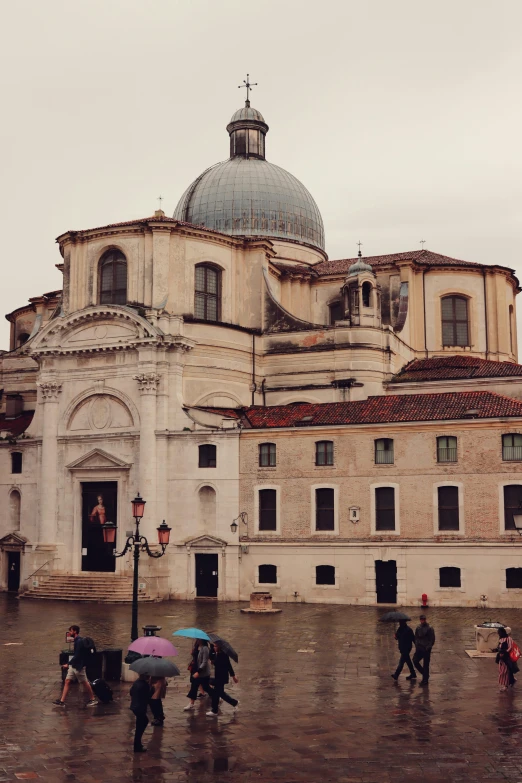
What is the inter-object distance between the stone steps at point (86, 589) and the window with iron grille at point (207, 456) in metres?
6.75

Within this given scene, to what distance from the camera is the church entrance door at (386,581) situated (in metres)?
42.7

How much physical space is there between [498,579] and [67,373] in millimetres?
25015

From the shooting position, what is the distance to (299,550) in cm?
4456

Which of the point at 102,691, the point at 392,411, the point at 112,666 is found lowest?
the point at 102,691

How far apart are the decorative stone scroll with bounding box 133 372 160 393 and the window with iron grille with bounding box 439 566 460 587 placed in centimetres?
1721

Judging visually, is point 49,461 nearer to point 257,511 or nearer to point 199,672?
point 257,511

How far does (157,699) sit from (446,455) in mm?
26574

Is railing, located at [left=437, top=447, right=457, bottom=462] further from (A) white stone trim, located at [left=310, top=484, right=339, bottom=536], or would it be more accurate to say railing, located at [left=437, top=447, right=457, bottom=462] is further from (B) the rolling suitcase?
(B) the rolling suitcase

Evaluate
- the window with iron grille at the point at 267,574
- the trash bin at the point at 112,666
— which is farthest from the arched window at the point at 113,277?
the trash bin at the point at 112,666

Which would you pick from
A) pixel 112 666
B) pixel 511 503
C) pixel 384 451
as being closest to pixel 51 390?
pixel 384 451

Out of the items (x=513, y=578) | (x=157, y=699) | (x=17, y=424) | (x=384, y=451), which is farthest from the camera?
(x=17, y=424)

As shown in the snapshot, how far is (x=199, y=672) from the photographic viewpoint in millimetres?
20047

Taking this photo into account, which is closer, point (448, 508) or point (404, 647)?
point (404, 647)

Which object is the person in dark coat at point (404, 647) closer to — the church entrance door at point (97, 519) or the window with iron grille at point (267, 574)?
the window with iron grille at point (267, 574)
